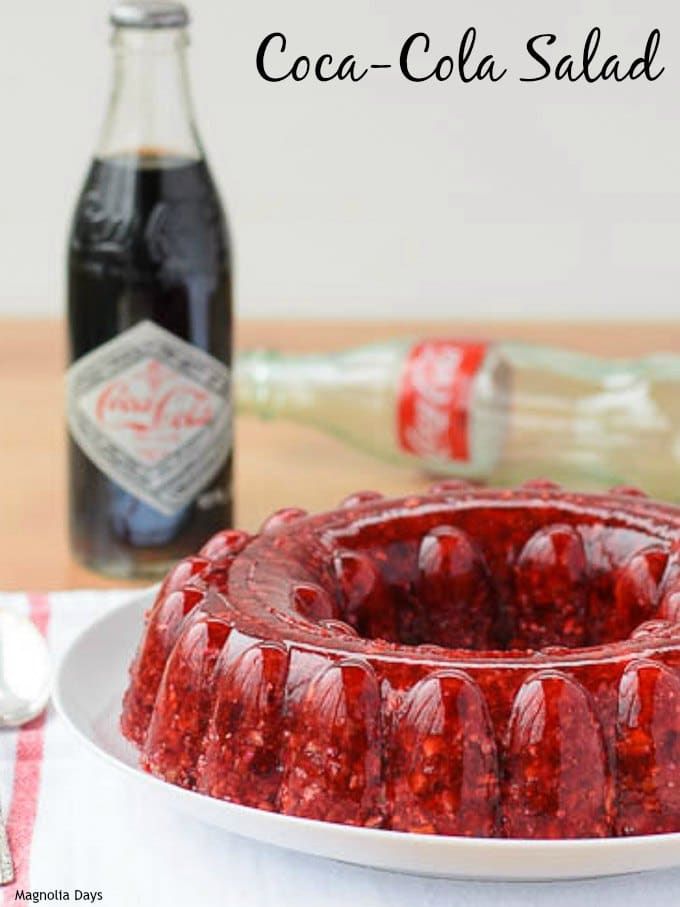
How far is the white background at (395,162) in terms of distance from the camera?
2621 mm

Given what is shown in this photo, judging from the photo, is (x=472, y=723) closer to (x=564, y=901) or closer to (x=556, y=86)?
(x=564, y=901)

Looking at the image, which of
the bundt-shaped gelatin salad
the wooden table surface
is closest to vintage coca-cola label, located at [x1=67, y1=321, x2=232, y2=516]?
→ the wooden table surface

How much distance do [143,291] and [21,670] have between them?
423mm

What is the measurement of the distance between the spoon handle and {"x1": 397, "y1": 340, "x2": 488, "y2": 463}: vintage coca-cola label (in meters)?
0.89

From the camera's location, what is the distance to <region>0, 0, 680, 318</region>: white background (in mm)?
2621

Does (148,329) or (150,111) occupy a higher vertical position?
(150,111)

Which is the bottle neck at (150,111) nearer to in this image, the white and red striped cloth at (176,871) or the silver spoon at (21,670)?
the silver spoon at (21,670)

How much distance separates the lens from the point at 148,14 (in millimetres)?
1681

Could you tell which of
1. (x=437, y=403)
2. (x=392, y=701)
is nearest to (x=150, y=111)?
(x=437, y=403)

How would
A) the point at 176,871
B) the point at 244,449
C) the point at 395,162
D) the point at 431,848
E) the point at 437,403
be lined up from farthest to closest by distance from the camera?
the point at 395,162
the point at 244,449
the point at 437,403
the point at 176,871
the point at 431,848

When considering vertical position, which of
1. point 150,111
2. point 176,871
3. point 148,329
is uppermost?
point 150,111

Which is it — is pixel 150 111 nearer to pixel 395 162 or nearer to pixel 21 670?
pixel 21 670

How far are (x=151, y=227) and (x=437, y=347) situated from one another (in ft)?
→ 1.33

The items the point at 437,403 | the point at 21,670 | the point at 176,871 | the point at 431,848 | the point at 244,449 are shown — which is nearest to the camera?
the point at 431,848
